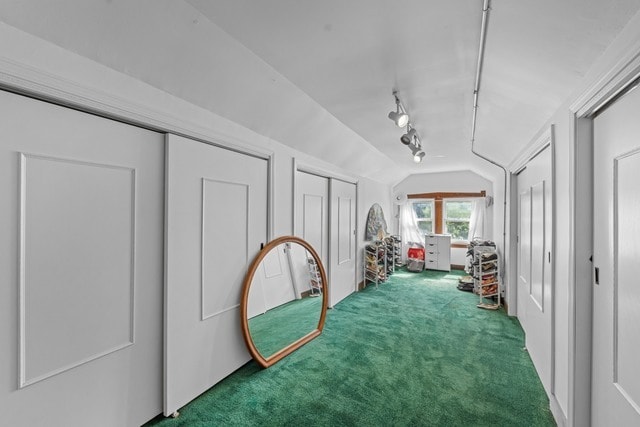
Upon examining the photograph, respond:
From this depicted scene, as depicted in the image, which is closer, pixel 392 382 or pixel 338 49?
pixel 338 49

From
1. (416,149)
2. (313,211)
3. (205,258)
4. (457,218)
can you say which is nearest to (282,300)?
(205,258)

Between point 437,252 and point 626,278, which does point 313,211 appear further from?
point 437,252

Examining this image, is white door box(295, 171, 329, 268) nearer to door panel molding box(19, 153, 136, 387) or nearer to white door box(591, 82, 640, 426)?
door panel molding box(19, 153, 136, 387)

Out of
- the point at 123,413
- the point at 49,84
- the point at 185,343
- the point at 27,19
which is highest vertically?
the point at 27,19

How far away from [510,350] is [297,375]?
6.57ft

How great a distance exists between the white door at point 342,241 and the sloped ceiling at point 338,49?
1645 millimetres

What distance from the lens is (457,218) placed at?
6359 mm

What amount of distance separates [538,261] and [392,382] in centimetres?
152

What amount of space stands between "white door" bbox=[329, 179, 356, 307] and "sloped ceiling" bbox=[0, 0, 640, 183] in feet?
5.40

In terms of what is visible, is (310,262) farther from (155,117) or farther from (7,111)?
(7,111)

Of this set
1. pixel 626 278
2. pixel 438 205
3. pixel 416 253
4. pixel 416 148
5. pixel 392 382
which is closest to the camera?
pixel 626 278

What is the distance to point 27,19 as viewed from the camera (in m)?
1.11

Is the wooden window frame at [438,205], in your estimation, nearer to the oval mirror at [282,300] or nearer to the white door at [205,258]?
the oval mirror at [282,300]

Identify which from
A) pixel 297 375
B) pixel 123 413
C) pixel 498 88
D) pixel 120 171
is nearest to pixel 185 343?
pixel 123 413
